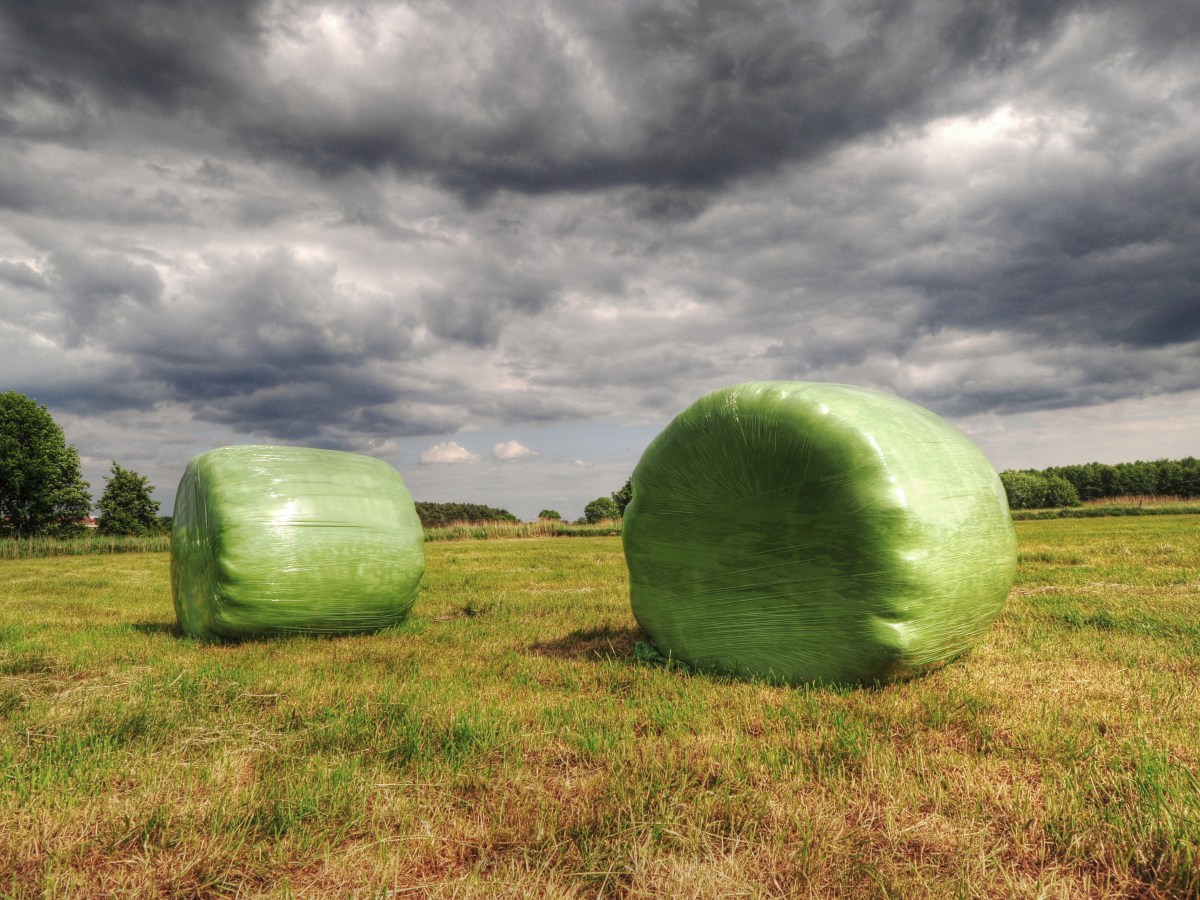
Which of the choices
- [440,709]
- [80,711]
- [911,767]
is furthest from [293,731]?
[911,767]

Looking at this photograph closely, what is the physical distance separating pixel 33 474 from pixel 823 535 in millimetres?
51404

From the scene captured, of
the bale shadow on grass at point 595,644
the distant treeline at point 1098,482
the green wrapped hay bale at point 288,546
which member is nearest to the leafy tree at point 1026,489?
the distant treeline at point 1098,482

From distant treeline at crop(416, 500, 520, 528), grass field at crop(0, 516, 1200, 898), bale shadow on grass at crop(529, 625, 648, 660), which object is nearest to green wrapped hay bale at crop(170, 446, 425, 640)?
grass field at crop(0, 516, 1200, 898)

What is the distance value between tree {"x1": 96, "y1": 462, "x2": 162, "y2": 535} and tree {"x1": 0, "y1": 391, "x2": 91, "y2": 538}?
3361 mm

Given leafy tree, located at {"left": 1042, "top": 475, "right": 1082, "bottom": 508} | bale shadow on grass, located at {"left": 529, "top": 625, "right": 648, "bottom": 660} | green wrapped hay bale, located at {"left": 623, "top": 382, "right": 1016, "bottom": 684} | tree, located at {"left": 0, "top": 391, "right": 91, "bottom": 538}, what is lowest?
leafy tree, located at {"left": 1042, "top": 475, "right": 1082, "bottom": 508}

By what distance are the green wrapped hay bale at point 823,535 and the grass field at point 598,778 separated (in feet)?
1.13

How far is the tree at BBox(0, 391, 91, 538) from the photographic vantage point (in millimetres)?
40469

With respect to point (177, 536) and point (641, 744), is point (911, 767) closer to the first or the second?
point (641, 744)

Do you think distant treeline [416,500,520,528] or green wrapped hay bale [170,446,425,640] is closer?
green wrapped hay bale [170,446,425,640]

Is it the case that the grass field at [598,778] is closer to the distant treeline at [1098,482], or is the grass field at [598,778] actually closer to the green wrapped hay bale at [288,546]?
the green wrapped hay bale at [288,546]

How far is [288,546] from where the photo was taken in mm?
7078

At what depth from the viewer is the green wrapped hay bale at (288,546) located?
693 cm

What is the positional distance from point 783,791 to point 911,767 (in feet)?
2.31

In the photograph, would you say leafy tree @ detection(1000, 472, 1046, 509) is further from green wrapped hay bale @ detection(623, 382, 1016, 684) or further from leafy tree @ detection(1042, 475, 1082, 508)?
green wrapped hay bale @ detection(623, 382, 1016, 684)
